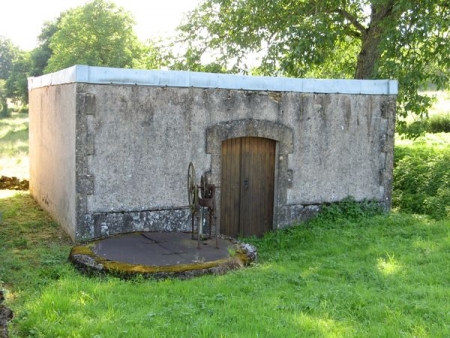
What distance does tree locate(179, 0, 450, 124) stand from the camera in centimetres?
1504

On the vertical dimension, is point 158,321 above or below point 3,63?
below

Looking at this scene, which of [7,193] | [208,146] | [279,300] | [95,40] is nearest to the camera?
[279,300]

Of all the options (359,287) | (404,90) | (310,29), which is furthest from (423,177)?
(359,287)

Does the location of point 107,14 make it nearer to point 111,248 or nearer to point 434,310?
point 111,248

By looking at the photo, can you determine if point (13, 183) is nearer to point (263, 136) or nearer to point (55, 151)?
point (55, 151)

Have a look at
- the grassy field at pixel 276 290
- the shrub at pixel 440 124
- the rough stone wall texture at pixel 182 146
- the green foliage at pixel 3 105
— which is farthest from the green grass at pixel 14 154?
the shrub at pixel 440 124

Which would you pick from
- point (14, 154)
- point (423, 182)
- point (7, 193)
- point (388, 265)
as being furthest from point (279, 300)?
point (14, 154)

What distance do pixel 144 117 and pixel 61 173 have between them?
2.24m

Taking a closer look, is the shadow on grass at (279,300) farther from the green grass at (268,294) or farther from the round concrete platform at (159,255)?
the round concrete platform at (159,255)

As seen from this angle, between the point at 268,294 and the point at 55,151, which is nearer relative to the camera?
the point at 268,294

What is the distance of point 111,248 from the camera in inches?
337

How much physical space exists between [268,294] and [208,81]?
4551mm

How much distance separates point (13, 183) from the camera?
1655 cm

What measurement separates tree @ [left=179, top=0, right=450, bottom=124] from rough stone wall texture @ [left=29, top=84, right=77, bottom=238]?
711 centimetres
